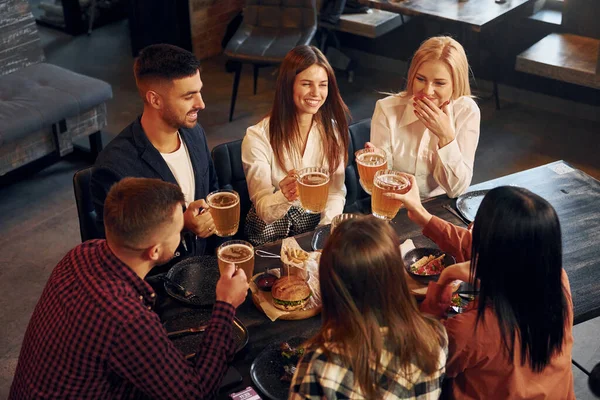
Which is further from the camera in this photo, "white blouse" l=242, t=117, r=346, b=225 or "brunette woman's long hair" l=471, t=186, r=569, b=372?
"white blouse" l=242, t=117, r=346, b=225

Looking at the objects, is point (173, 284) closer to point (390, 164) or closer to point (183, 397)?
point (183, 397)

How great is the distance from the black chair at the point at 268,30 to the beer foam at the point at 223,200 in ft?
9.78

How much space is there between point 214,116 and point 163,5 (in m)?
1.29

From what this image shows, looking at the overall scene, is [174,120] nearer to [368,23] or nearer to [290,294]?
[290,294]

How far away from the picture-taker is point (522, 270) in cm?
190

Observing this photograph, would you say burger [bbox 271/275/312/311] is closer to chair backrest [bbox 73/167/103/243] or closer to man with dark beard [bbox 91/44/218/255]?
man with dark beard [bbox 91/44/218/255]

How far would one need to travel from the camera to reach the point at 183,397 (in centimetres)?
195

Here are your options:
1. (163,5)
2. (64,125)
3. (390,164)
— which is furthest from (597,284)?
(163,5)

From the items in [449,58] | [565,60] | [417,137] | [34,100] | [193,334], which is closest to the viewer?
[193,334]

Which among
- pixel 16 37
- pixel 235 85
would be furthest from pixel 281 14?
pixel 16 37

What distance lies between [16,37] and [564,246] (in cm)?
388

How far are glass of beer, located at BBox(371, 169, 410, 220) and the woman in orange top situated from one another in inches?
20.8

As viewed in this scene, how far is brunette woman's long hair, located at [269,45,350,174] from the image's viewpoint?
9.75 feet

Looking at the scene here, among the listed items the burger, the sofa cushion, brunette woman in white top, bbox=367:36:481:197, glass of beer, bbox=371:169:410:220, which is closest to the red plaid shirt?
the burger
